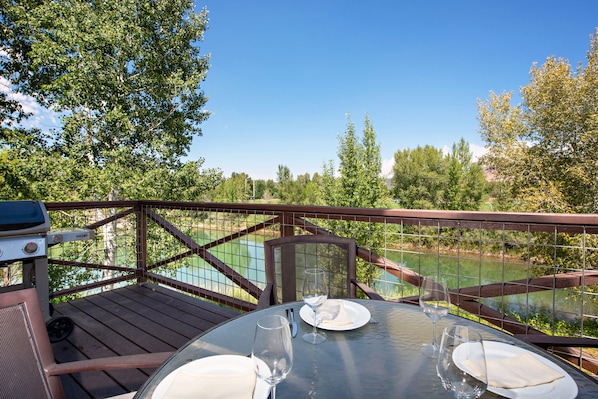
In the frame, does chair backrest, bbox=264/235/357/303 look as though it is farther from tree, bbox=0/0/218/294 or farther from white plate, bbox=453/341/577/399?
tree, bbox=0/0/218/294

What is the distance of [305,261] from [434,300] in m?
0.88

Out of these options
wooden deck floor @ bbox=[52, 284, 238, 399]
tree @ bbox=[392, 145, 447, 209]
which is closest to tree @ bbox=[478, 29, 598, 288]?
tree @ bbox=[392, 145, 447, 209]

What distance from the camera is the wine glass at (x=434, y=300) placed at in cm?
90

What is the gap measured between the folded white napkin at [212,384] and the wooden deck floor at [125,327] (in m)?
1.26

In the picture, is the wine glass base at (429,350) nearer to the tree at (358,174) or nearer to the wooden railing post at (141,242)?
the wooden railing post at (141,242)

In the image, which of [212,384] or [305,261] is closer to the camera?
[212,384]

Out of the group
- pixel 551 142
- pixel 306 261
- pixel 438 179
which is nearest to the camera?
pixel 306 261

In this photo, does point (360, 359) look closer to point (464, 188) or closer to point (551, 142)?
point (551, 142)

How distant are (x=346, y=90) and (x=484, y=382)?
20.7m

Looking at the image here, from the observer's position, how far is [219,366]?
75 cm

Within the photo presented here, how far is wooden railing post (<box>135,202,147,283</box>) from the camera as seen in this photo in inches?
140

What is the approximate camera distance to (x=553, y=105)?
10734 mm

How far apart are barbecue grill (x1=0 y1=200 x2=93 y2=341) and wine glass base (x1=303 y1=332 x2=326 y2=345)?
82.6 inches

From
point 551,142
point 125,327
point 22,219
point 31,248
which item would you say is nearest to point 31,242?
point 31,248
